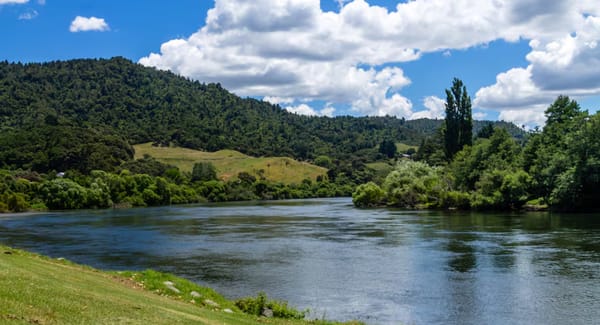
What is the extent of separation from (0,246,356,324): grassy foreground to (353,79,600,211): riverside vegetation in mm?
80292

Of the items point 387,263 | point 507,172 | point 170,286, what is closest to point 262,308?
point 170,286

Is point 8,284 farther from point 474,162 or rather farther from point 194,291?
point 474,162

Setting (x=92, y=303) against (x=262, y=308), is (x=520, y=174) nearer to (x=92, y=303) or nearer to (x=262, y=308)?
(x=262, y=308)

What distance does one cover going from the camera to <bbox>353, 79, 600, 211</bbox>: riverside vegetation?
297ft

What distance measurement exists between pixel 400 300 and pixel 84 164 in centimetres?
17340

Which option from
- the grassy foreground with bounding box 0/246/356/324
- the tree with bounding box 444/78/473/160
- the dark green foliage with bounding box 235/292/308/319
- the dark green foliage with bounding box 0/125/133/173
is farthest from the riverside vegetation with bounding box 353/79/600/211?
the dark green foliage with bounding box 0/125/133/173

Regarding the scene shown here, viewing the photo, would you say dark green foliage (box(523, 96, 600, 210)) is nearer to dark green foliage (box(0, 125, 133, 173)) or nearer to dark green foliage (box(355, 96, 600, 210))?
dark green foliage (box(355, 96, 600, 210))

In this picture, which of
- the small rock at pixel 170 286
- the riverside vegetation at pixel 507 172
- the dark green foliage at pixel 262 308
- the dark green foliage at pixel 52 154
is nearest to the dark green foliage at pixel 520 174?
the riverside vegetation at pixel 507 172

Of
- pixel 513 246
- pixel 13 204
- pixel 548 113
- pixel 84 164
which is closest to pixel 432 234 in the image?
pixel 513 246

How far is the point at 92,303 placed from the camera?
53.2 ft

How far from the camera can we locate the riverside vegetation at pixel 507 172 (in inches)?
3565

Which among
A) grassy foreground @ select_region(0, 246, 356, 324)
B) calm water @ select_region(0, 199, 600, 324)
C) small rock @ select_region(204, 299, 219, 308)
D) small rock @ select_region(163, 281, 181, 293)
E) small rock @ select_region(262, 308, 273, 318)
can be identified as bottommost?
calm water @ select_region(0, 199, 600, 324)

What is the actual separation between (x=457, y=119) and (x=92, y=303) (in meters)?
141

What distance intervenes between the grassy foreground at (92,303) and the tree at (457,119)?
13136cm
